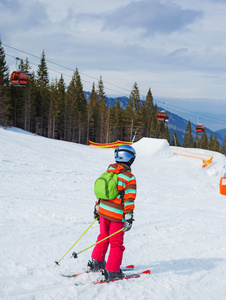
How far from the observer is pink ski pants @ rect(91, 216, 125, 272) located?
11.2ft

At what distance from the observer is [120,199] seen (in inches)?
137

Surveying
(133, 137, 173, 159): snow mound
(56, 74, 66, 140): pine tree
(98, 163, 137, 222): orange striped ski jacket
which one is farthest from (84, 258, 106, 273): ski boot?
(56, 74, 66, 140): pine tree

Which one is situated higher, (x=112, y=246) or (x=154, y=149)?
(x=154, y=149)

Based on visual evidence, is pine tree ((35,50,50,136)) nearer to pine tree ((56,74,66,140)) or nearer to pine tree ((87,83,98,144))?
pine tree ((56,74,66,140))

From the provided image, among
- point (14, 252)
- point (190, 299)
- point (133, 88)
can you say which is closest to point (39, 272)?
point (14, 252)

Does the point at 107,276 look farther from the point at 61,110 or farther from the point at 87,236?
the point at 61,110

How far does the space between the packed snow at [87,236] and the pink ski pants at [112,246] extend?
0.25m

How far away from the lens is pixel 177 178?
14258 mm

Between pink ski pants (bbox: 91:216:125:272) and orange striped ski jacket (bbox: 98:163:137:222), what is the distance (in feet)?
0.38

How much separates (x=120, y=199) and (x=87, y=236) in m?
1.90

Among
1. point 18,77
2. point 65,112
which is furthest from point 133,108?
point 18,77

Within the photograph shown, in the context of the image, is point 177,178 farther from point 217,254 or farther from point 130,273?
point 130,273

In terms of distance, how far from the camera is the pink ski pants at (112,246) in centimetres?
341

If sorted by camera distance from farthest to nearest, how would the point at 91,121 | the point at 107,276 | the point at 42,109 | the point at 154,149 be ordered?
the point at 91,121
the point at 42,109
the point at 154,149
the point at 107,276
